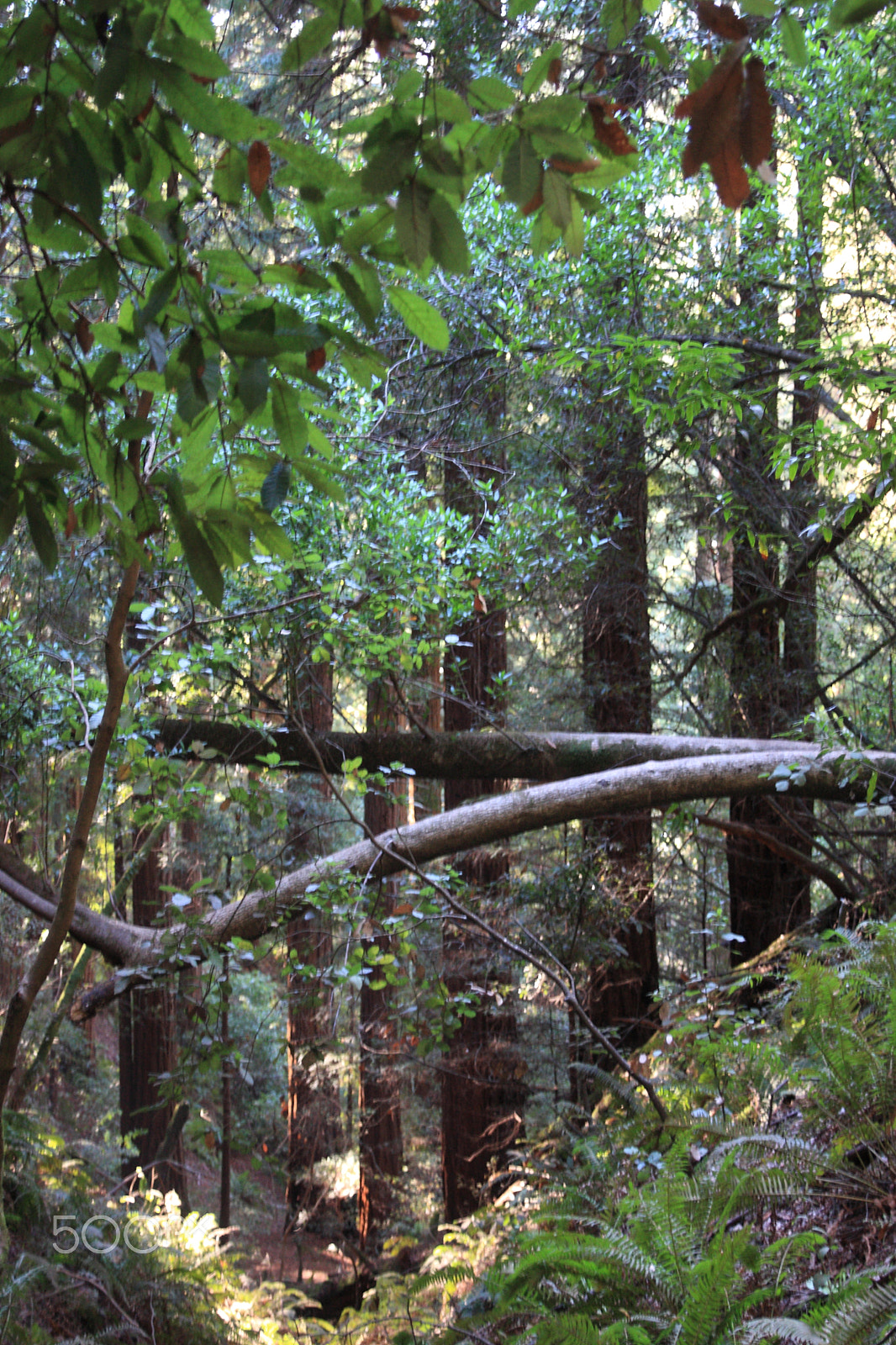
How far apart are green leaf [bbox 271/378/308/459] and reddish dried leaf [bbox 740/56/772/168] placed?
74cm

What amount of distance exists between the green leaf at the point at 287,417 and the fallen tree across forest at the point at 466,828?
286 centimetres

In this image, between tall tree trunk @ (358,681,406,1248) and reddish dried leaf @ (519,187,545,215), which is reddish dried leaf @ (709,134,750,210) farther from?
tall tree trunk @ (358,681,406,1248)

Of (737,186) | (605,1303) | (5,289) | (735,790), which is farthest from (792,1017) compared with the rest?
(5,289)

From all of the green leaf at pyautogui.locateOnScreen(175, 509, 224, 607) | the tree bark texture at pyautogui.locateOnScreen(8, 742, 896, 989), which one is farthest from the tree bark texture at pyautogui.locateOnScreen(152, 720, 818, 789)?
the green leaf at pyautogui.locateOnScreen(175, 509, 224, 607)

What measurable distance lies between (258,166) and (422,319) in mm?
344

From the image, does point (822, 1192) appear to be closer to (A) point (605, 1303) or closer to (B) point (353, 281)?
(A) point (605, 1303)

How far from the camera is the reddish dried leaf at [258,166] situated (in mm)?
1436

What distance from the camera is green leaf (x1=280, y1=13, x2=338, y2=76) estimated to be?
1.38 m

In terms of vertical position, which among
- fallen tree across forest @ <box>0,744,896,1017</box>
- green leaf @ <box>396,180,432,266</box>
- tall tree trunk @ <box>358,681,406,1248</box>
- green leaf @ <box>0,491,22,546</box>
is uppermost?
green leaf @ <box>396,180,432,266</box>

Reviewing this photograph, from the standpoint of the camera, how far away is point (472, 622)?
7895mm

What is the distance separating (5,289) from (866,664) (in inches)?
252

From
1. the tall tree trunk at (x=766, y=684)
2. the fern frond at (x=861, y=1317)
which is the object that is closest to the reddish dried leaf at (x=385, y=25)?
the fern frond at (x=861, y=1317)

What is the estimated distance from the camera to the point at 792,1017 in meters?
4.62

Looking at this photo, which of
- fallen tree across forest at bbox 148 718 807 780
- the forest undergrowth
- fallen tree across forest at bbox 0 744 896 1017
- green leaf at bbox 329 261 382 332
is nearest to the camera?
green leaf at bbox 329 261 382 332
